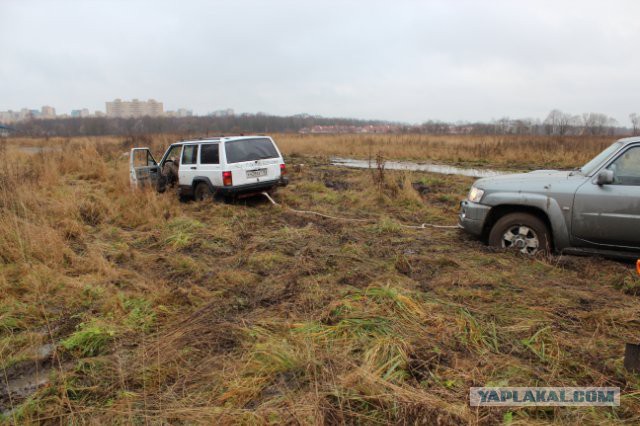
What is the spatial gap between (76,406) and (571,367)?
3586mm

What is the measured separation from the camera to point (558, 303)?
4043mm

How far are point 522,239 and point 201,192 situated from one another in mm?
7291

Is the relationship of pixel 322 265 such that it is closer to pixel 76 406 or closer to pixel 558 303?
pixel 558 303

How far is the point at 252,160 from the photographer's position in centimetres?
963

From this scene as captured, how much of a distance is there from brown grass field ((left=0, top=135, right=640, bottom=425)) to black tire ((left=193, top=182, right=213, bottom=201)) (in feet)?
7.27

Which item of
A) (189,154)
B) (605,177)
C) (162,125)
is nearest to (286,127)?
(162,125)

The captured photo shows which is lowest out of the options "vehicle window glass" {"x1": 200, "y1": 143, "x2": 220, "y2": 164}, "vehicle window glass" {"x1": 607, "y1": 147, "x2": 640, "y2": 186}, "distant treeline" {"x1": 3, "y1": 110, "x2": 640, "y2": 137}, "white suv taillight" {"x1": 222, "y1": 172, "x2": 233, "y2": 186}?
"white suv taillight" {"x1": 222, "y1": 172, "x2": 233, "y2": 186}

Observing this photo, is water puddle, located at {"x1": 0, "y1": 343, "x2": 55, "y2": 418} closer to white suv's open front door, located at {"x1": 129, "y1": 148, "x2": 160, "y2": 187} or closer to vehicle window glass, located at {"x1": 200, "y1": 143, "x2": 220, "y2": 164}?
vehicle window glass, located at {"x1": 200, "y1": 143, "x2": 220, "y2": 164}

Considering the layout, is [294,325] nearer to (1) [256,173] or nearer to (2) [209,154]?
(1) [256,173]

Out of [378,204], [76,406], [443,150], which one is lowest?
[76,406]

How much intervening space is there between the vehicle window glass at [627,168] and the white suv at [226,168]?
6.88 metres

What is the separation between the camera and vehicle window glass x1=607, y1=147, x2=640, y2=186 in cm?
497

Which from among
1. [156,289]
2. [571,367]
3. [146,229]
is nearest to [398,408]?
[571,367]

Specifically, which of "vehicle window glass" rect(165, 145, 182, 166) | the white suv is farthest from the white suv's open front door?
"vehicle window glass" rect(165, 145, 182, 166)
